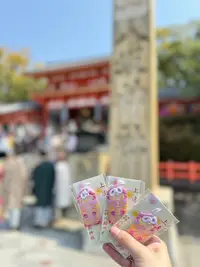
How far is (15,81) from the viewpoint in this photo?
19.5 metres

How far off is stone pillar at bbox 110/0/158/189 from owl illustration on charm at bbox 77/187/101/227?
8.86 ft

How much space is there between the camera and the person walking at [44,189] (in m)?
4.11

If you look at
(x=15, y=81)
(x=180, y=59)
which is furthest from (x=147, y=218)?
(x=15, y=81)

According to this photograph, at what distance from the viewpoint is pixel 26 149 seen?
10.5 metres

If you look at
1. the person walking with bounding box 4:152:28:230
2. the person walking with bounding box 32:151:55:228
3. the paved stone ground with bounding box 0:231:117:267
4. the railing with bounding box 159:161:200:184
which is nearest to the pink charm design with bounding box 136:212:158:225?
the paved stone ground with bounding box 0:231:117:267

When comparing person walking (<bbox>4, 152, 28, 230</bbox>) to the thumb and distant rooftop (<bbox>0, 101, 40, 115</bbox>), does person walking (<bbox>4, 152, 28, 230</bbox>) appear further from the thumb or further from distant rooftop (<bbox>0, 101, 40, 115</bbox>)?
distant rooftop (<bbox>0, 101, 40, 115</bbox>)

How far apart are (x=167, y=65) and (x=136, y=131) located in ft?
20.9

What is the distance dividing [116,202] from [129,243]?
16 centimetres

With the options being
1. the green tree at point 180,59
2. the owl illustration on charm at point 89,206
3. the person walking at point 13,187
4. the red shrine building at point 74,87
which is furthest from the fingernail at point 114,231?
the red shrine building at point 74,87

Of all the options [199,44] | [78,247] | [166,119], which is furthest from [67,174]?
[199,44]

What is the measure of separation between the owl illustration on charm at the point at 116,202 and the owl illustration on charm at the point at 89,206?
0.05 metres

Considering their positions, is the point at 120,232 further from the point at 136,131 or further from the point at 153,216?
the point at 136,131

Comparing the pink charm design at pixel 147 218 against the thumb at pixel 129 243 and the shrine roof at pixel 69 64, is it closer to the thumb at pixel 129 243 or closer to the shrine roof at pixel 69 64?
the thumb at pixel 129 243

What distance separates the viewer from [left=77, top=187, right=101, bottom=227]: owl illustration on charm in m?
0.99
